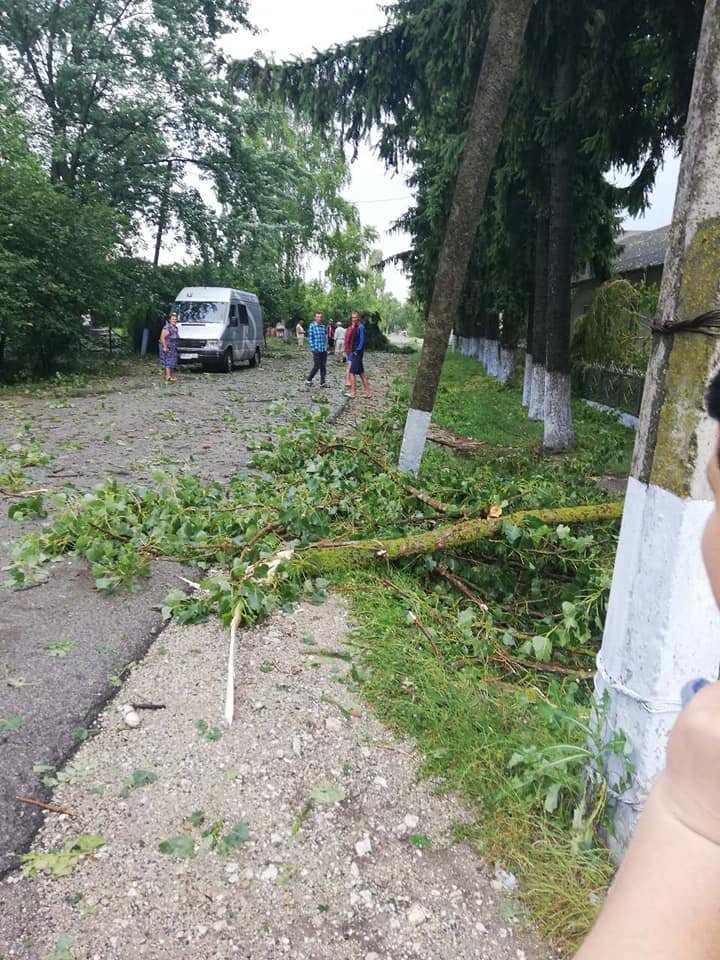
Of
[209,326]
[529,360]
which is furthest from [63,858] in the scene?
[209,326]

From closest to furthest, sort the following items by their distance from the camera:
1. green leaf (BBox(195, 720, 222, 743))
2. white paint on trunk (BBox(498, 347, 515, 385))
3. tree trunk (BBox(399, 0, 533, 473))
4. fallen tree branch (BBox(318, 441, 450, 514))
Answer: green leaf (BBox(195, 720, 222, 743)) < fallen tree branch (BBox(318, 441, 450, 514)) < tree trunk (BBox(399, 0, 533, 473)) < white paint on trunk (BBox(498, 347, 515, 385))

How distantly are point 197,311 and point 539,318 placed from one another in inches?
481

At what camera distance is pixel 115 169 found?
21.9m

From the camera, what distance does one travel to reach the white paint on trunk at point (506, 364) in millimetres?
22328

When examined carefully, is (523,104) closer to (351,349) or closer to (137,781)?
(351,349)

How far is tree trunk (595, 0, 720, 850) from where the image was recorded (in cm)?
214

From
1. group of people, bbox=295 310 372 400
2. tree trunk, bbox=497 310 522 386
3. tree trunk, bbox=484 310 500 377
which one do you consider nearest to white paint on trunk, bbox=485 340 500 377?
tree trunk, bbox=484 310 500 377

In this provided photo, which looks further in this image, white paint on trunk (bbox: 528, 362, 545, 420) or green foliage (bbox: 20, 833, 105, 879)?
white paint on trunk (bbox: 528, 362, 545, 420)

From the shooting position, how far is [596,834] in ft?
8.14

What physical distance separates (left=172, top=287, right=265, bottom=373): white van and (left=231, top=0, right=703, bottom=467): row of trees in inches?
416

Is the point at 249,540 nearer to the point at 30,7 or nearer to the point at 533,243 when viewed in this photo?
the point at 533,243

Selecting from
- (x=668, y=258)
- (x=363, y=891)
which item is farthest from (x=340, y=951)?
(x=668, y=258)

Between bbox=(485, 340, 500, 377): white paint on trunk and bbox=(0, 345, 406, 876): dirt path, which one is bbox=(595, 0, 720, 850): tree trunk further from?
bbox=(485, 340, 500, 377): white paint on trunk

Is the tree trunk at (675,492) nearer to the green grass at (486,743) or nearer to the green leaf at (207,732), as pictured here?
the green grass at (486,743)
